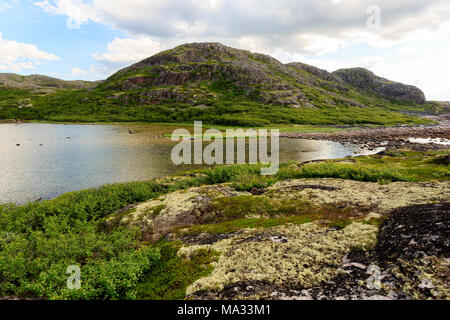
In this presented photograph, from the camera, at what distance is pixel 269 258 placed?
7840mm

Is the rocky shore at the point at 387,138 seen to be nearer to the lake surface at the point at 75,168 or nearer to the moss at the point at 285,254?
the lake surface at the point at 75,168

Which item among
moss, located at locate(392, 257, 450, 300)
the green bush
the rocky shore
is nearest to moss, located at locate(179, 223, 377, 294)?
moss, located at locate(392, 257, 450, 300)

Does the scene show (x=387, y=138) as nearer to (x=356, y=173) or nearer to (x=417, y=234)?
(x=356, y=173)

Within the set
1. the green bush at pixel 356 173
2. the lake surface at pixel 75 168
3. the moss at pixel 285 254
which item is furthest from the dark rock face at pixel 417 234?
the lake surface at pixel 75 168

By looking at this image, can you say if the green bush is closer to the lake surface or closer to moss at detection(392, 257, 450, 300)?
moss at detection(392, 257, 450, 300)

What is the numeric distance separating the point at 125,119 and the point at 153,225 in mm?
183672

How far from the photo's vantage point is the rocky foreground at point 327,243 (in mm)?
5969

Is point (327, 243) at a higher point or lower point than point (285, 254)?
higher

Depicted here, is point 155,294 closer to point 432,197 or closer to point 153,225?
point 153,225

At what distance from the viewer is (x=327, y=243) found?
329 inches

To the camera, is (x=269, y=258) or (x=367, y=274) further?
(x=269, y=258)

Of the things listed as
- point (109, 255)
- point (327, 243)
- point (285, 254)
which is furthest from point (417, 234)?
point (109, 255)
